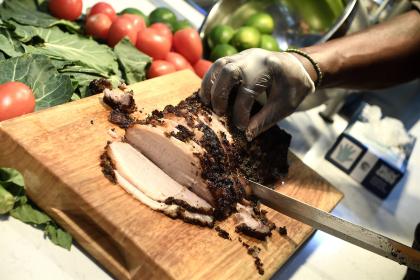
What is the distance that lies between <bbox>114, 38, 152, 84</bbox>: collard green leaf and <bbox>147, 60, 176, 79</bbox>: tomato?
0.22 feet

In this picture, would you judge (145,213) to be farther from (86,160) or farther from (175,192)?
(86,160)

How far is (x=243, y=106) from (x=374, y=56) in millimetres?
1246

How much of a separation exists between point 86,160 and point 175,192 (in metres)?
0.48

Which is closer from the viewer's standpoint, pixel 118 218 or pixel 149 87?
pixel 118 218

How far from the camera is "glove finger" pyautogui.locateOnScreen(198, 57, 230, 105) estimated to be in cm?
224

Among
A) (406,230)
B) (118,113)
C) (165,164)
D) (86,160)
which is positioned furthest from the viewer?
(406,230)

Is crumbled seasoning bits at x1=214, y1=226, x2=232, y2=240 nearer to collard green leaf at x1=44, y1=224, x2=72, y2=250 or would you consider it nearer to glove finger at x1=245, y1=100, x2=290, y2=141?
glove finger at x1=245, y1=100, x2=290, y2=141

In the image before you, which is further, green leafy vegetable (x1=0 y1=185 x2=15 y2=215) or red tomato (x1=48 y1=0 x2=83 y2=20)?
red tomato (x1=48 y1=0 x2=83 y2=20)

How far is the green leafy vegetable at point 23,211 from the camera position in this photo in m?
1.85

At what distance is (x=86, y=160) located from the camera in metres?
2.02

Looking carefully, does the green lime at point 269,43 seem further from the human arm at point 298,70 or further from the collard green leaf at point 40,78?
the collard green leaf at point 40,78

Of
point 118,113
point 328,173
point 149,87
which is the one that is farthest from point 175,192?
point 328,173

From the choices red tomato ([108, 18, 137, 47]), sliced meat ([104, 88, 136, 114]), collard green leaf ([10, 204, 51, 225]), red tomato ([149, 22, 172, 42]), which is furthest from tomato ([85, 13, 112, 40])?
collard green leaf ([10, 204, 51, 225])

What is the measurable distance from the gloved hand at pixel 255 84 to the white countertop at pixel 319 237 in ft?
2.99
